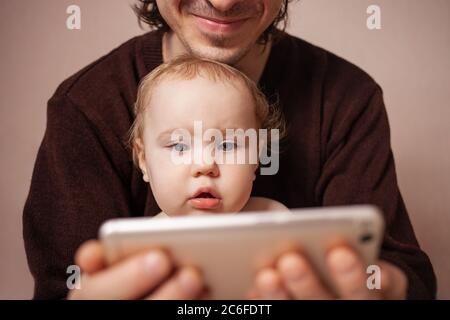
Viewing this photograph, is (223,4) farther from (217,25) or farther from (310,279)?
(310,279)

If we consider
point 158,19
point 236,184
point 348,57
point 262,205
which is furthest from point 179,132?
point 348,57

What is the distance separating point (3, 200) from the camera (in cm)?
148

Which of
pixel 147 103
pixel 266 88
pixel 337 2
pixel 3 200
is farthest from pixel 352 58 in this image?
pixel 3 200

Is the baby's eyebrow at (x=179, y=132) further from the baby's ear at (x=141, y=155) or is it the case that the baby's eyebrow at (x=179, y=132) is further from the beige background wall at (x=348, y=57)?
the beige background wall at (x=348, y=57)

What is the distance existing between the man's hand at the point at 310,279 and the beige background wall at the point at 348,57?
0.96 meters

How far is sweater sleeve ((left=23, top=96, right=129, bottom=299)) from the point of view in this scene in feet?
2.94

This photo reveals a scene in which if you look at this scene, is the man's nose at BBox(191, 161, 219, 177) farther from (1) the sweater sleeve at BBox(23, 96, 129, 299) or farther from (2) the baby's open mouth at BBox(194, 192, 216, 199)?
(1) the sweater sleeve at BBox(23, 96, 129, 299)

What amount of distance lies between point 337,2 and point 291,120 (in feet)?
2.07

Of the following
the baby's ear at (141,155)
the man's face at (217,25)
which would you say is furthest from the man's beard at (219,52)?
the baby's ear at (141,155)

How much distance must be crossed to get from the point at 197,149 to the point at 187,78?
134 mm

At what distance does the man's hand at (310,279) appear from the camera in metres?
0.54

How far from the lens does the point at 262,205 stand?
94cm

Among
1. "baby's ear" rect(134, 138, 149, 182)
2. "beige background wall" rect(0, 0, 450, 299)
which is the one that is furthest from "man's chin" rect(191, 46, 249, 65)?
"beige background wall" rect(0, 0, 450, 299)
